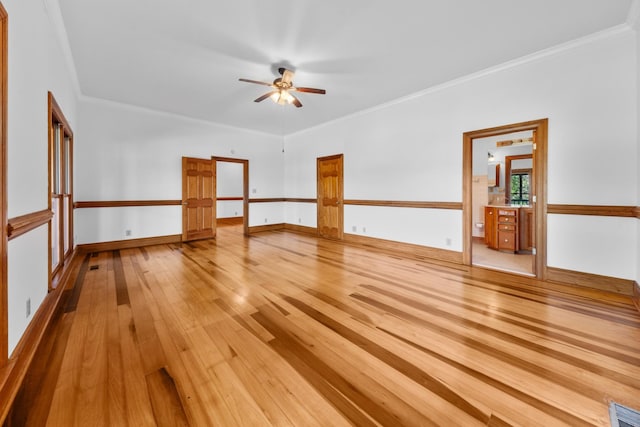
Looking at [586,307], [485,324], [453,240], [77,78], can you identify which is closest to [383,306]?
[485,324]

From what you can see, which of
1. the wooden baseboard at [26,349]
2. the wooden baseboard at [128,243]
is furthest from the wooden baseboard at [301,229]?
the wooden baseboard at [26,349]

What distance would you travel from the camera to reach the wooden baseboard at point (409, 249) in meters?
3.91

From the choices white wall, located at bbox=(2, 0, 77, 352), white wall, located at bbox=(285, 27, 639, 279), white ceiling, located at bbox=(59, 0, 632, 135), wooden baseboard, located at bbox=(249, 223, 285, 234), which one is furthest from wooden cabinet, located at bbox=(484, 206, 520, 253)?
white wall, located at bbox=(2, 0, 77, 352)

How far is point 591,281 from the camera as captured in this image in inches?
109

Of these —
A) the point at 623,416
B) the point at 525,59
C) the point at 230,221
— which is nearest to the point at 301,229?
the point at 230,221

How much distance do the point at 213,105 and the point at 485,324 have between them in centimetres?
528

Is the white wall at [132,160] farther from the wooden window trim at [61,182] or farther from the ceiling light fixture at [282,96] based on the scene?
the ceiling light fixture at [282,96]

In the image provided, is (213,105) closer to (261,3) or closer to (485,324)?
(261,3)

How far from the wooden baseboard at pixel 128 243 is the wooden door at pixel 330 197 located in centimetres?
328

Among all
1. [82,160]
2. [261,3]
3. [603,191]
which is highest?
[261,3]

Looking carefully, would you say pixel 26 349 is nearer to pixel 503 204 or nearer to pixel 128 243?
pixel 128 243

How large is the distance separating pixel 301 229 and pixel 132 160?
4.06m

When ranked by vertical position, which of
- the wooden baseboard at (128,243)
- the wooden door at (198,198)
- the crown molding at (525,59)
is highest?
the crown molding at (525,59)

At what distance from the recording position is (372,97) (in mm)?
4465
